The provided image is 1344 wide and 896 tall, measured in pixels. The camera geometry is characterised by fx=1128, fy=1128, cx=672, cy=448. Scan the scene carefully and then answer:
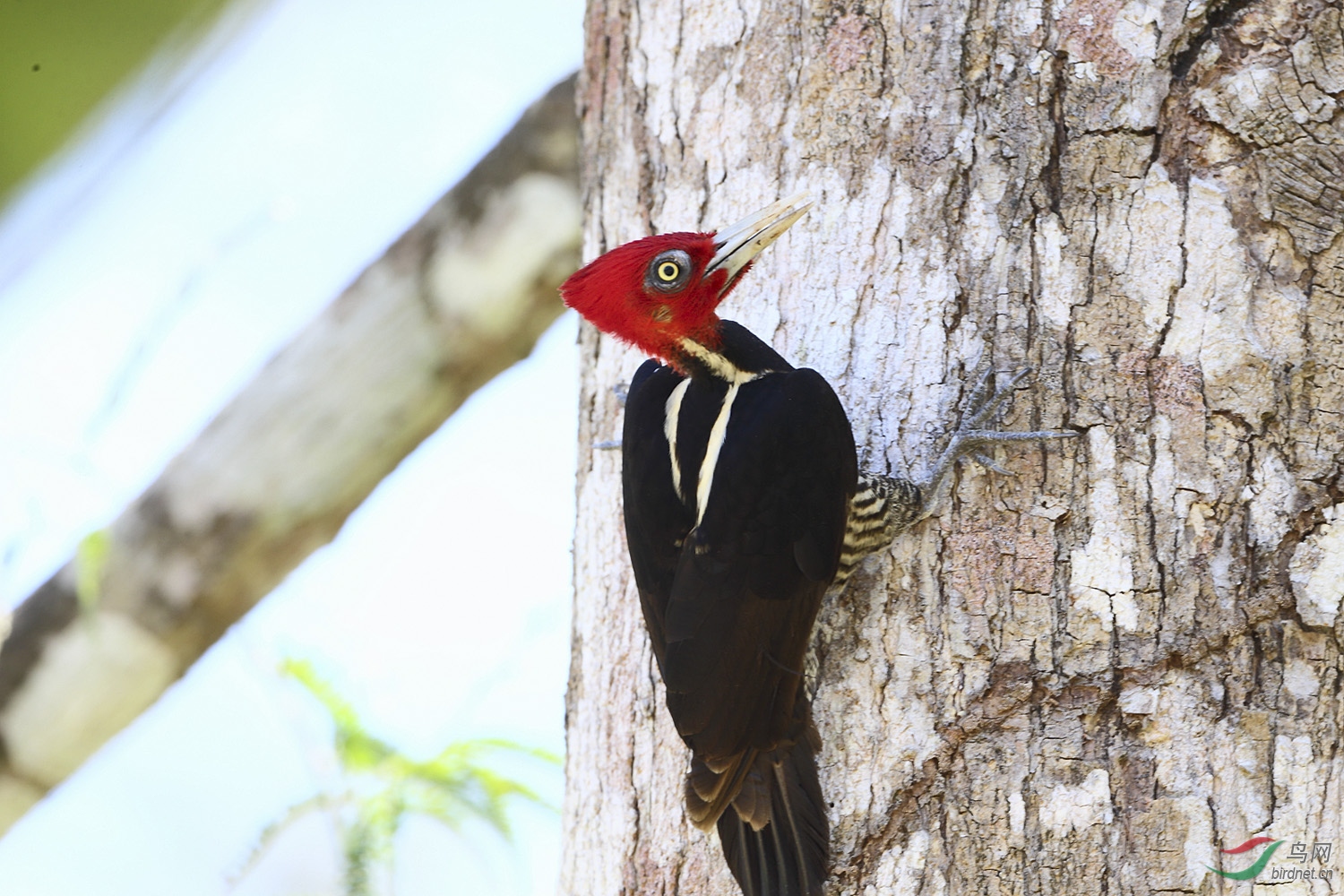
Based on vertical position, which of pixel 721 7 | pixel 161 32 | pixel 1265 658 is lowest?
pixel 1265 658

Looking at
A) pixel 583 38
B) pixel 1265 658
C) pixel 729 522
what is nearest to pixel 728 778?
pixel 729 522

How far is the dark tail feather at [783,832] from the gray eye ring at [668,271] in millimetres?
878

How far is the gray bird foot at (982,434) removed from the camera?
1921mm

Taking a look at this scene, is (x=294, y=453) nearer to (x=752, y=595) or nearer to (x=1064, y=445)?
(x=752, y=595)

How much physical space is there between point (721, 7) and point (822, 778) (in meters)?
1.58

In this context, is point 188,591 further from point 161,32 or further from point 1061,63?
Result: point 1061,63

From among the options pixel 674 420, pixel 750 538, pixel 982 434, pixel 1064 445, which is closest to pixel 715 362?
pixel 674 420

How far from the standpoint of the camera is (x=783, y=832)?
1.89 metres

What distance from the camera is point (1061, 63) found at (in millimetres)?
2049

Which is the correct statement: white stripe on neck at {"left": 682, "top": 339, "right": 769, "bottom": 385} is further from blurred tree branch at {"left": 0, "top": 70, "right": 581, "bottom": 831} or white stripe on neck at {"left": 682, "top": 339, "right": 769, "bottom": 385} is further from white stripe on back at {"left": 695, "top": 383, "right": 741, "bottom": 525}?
blurred tree branch at {"left": 0, "top": 70, "right": 581, "bottom": 831}

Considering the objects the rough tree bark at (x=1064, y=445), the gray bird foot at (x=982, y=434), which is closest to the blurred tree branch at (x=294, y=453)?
the rough tree bark at (x=1064, y=445)

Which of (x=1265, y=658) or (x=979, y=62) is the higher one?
(x=979, y=62)

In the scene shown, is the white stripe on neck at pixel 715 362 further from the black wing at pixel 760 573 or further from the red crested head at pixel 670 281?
the black wing at pixel 760 573

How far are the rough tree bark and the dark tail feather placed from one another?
0.13ft
